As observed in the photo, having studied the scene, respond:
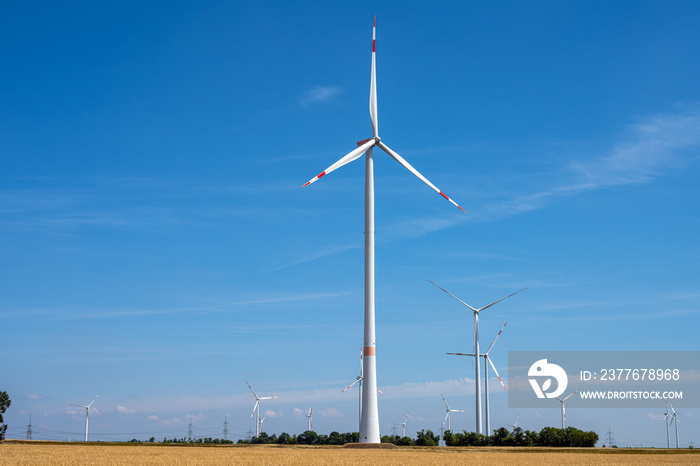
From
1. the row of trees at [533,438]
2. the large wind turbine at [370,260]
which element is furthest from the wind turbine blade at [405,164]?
the row of trees at [533,438]

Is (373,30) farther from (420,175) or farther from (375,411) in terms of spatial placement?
(375,411)

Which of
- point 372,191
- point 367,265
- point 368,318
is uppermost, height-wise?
point 372,191

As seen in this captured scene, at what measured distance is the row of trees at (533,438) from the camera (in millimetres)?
102812

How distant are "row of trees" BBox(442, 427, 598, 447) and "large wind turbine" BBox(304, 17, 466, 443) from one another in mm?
26015

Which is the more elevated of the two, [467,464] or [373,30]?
[373,30]

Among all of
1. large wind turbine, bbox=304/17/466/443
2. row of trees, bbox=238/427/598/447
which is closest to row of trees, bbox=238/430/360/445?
row of trees, bbox=238/427/598/447

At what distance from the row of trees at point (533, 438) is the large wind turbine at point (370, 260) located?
26.0 metres

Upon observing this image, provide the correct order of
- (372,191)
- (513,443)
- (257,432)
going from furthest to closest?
1. (257,432)
2. (513,443)
3. (372,191)

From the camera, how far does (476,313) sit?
454ft

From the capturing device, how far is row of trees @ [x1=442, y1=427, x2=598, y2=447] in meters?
103

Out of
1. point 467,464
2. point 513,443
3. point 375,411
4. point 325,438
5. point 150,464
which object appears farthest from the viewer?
point 325,438

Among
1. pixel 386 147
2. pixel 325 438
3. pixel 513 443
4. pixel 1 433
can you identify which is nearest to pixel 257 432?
pixel 325 438

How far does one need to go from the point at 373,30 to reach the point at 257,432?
97879mm

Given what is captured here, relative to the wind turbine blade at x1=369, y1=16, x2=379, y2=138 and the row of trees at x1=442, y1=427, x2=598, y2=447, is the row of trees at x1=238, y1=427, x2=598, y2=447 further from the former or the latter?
the wind turbine blade at x1=369, y1=16, x2=379, y2=138
